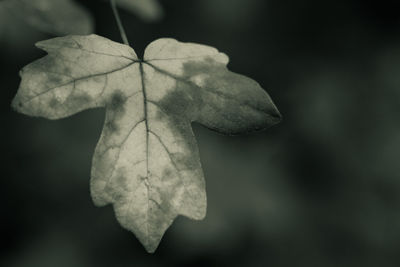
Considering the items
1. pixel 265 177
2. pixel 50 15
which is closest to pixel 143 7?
pixel 50 15

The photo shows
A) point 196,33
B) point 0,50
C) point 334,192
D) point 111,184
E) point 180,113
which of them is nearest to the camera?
point 111,184

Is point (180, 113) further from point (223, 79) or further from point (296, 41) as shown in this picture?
point (296, 41)

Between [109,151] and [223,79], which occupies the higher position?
[223,79]

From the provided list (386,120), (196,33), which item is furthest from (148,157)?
(196,33)

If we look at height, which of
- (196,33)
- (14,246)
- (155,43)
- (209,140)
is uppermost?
(155,43)

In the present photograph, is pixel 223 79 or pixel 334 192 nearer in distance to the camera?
pixel 223 79

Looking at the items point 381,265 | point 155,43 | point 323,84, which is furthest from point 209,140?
point 155,43

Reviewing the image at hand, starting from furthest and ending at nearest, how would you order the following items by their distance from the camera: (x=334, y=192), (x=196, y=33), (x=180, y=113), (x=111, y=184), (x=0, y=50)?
(x=196, y=33) → (x=334, y=192) → (x=0, y=50) → (x=180, y=113) → (x=111, y=184)

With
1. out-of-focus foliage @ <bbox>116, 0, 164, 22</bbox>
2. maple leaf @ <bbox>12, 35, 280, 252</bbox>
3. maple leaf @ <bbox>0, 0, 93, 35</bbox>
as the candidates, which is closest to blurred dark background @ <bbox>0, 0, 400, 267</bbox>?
out-of-focus foliage @ <bbox>116, 0, 164, 22</bbox>

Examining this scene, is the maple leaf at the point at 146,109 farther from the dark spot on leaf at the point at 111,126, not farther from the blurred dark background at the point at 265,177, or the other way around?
the blurred dark background at the point at 265,177
